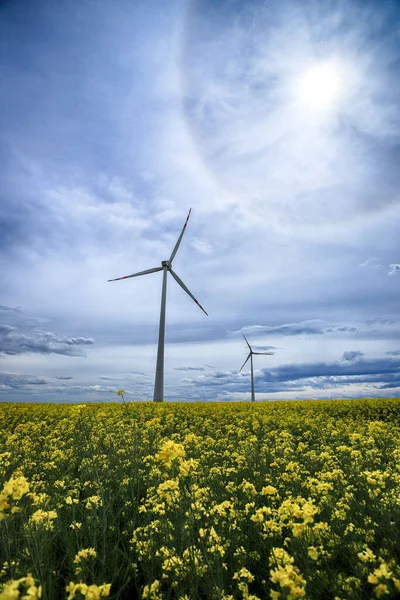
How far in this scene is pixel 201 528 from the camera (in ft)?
14.3

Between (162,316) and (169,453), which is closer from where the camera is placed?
(169,453)

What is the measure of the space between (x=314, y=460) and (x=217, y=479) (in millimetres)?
2414

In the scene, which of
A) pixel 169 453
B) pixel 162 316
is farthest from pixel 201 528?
pixel 162 316

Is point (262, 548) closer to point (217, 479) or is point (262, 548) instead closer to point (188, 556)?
point (188, 556)

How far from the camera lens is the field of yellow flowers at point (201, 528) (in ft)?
12.1

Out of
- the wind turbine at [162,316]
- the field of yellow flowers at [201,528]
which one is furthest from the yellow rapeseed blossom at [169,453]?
the wind turbine at [162,316]

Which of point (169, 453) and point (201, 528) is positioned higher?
point (169, 453)

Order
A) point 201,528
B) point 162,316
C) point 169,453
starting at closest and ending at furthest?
point 169,453, point 201,528, point 162,316

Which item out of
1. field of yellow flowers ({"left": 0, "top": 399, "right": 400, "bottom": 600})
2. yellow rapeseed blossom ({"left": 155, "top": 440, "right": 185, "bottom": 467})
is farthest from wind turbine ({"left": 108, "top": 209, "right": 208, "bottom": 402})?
yellow rapeseed blossom ({"left": 155, "top": 440, "right": 185, "bottom": 467})

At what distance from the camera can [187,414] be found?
1880 centimetres

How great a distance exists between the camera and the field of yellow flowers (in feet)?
12.1

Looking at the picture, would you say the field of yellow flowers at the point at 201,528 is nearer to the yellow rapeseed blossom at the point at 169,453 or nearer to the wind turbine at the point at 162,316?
the yellow rapeseed blossom at the point at 169,453

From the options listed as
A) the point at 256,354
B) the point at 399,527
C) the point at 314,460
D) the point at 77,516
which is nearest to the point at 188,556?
the point at 399,527

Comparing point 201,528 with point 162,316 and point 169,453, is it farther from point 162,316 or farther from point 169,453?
point 162,316
